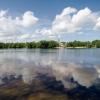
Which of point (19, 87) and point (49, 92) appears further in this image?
point (19, 87)

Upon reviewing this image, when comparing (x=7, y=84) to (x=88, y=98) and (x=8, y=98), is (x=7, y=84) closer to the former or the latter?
(x=8, y=98)

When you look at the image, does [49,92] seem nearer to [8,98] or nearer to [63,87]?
[63,87]

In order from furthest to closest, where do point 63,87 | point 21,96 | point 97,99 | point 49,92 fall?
1. point 63,87
2. point 49,92
3. point 21,96
4. point 97,99

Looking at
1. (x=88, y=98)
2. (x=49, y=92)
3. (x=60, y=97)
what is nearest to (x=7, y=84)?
(x=49, y=92)

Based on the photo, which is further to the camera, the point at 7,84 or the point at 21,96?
the point at 7,84

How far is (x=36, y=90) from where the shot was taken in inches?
640

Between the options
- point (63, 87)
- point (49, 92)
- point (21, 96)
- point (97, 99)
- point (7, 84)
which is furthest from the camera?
point (7, 84)

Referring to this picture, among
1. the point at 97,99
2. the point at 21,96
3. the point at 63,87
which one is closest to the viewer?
the point at 97,99

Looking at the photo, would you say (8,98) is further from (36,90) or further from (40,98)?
(36,90)

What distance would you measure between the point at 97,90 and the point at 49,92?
154 inches

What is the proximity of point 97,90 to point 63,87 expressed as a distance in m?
3.03

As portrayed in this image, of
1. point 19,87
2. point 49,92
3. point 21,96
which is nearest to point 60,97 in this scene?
point 49,92

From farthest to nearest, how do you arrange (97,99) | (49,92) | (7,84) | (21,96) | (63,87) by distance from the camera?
(7,84) → (63,87) → (49,92) → (21,96) → (97,99)

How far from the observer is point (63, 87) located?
680 inches
